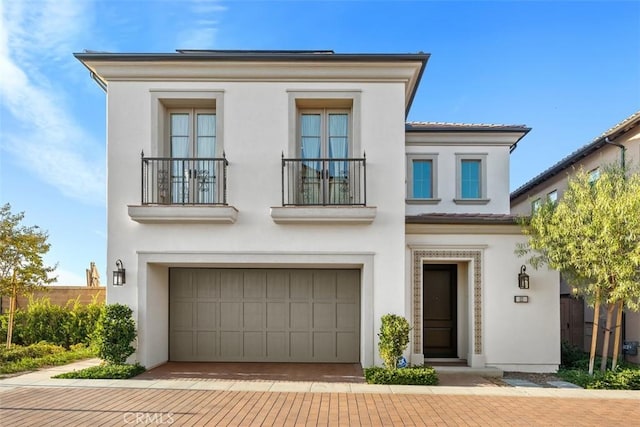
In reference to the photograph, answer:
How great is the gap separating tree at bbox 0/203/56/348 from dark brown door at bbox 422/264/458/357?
32.1 feet

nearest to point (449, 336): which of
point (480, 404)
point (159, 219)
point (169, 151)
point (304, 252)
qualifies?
point (480, 404)

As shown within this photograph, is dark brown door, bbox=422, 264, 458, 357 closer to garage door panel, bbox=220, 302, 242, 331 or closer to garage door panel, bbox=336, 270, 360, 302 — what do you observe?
garage door panel, bbox=336, 270, 360, 302

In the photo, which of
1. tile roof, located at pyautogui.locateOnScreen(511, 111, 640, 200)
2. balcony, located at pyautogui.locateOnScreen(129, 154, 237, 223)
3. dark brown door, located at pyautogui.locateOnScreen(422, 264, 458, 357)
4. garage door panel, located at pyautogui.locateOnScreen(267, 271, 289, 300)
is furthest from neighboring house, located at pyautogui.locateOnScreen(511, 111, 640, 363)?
balcony, located at pyautogui.locateOnScreen(129, 154, 237, 223)

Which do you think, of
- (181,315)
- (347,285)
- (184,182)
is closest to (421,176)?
(347,285)

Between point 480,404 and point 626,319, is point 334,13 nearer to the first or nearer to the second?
point 480,404

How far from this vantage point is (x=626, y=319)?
11.1 meters

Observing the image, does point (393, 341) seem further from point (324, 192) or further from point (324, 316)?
point (324, 192)

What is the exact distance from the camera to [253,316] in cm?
1022

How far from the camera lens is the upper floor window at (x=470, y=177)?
1359 cm

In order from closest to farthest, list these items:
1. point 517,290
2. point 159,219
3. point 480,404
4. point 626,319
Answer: point 480,404, point 159,219, point 517,290, point 626,319

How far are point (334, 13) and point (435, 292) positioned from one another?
22.5ft

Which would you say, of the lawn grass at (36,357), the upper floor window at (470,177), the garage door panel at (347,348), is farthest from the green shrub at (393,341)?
the lawn grass at (36,357)

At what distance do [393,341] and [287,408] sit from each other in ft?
8.30

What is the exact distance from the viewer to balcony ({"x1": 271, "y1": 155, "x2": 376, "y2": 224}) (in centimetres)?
877
